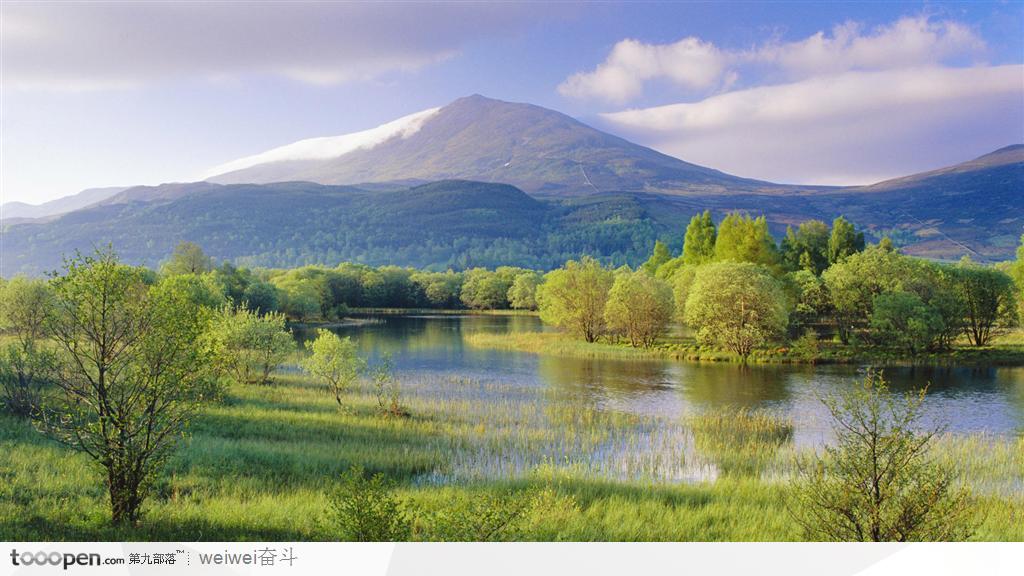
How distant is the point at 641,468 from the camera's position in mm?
11211

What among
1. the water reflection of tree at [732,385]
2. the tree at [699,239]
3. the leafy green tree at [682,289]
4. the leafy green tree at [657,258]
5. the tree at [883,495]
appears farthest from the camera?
the leafy green tree at [657,258]

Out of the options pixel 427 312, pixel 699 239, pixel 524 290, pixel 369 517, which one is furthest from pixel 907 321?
pixel 427 312

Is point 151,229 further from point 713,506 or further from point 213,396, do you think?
point 713,506

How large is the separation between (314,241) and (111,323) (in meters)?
14.1

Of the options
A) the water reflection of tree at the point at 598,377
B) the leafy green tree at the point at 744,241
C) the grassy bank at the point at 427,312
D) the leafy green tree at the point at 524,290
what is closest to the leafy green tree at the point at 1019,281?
the leafy green tree at the point at 744,241

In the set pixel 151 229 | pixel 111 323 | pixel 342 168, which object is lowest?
pixel 111 323

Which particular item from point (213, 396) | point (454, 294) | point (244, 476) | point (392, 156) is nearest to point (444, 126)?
point (392, 156)

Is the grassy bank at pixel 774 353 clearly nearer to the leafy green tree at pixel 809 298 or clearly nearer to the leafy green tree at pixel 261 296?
the leafy green tree at pixel 809 298

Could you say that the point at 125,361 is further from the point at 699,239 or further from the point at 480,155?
the point at 699,239

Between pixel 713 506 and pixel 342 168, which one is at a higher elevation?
pixel 342 168

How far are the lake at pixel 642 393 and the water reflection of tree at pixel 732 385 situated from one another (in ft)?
0.12

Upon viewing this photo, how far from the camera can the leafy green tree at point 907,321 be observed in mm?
28547

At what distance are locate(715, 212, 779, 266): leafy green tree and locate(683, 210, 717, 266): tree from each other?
417 cm

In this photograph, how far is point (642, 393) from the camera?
66.9ft
